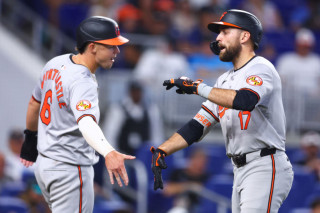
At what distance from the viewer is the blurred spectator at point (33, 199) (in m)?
7.70

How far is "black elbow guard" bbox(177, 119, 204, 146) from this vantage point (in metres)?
5.27

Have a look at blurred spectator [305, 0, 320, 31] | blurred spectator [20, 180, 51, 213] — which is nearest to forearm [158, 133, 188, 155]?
blurred spectator [20, 180, 51, 213]

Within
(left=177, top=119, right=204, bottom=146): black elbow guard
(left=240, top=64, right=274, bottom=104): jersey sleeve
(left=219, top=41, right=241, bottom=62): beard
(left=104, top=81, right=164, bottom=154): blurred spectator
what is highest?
(left=219, top=41, right=241, bottom=62): beard

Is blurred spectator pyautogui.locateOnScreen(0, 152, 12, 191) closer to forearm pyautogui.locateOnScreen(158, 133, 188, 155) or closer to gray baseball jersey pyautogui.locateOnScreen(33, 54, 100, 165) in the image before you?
gray baseball jersey pyautogui.locateOnScreen(33, 54, 100, 165)

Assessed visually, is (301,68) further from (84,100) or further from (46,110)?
(84,100)

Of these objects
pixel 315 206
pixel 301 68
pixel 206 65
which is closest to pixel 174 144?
pixel 315 206

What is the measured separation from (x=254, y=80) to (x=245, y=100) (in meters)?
0.22

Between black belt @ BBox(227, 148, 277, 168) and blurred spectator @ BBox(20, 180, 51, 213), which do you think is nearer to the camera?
black belt @ BBox(227, 148, 277, 168)

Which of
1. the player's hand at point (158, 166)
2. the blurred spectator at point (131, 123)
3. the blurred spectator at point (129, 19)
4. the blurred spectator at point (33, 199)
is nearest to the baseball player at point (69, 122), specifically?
the player's hand at point (158, 166)

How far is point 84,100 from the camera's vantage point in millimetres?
4676

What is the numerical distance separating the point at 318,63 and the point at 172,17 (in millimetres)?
2526

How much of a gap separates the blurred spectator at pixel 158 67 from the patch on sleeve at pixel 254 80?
16.2ft

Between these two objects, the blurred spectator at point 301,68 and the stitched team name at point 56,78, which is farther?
the blurred spectator at point 301,68

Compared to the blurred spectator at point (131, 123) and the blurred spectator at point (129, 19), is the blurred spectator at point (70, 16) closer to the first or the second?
the blurred spectator at point (129, 19)
